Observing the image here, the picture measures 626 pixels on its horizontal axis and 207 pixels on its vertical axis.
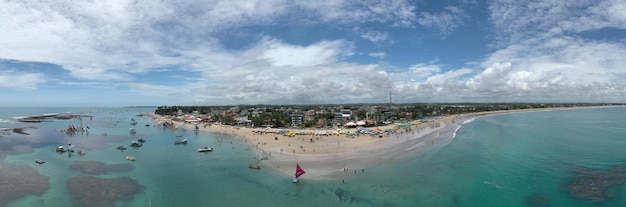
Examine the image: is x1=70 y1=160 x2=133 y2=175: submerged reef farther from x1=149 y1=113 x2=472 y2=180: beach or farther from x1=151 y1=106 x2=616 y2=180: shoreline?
x1=151 y1=106 x2=616 y2=180: shoreline

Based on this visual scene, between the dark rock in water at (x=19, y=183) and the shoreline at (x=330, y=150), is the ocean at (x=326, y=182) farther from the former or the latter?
the shoreline at (x=330, y=150)

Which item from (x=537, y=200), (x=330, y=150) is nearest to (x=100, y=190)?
(x=330, y=150)

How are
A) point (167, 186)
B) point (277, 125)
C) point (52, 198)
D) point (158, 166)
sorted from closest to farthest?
1. point (52, 198)
2. point (167, 186)
3. point (158, 166)
4. point (277, 125)

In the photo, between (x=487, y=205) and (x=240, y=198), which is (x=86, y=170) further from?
(x=487, y=205)

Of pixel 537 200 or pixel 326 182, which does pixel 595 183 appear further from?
pixel 326 182

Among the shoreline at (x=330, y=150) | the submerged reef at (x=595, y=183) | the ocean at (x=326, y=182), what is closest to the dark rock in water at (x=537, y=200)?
the ocean at (x=326, y=182)

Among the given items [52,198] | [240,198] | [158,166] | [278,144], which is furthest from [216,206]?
[278,144]

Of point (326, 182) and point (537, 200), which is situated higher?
point (326, 182)
